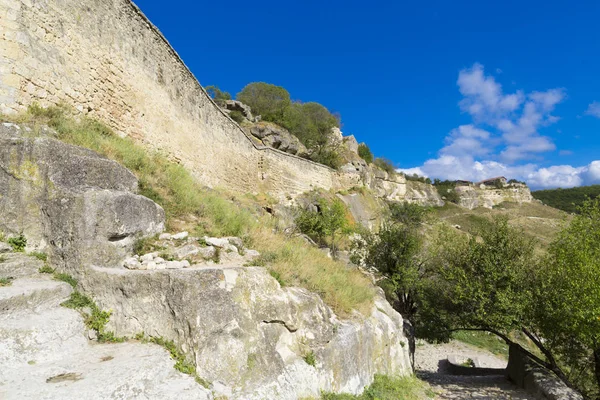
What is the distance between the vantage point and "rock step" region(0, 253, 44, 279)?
13.9 ft

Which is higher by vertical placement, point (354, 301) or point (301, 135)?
point (301, 135)

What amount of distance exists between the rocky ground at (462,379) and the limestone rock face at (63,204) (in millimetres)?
10203

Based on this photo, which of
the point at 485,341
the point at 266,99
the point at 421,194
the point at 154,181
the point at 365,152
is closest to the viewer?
the point at 154,181

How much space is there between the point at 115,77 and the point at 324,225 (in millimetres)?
A: 12266

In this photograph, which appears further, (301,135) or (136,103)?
(301,135)

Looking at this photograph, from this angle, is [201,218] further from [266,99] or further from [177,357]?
[266,99]

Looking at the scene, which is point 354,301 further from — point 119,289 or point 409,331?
point 409,331

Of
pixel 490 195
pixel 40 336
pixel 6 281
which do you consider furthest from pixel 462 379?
pixel 490 195

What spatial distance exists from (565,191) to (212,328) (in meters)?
121

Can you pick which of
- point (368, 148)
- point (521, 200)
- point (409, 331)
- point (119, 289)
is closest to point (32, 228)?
point (119, 289)

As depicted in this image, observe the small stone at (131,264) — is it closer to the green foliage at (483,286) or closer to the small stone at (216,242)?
the small stone at (216,242)

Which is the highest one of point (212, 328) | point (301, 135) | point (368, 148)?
point (368, 148)

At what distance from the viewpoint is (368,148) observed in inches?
2114

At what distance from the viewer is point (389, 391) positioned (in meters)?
6.94
